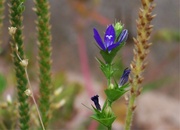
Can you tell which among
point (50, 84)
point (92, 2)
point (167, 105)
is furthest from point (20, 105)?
point (167, 105)

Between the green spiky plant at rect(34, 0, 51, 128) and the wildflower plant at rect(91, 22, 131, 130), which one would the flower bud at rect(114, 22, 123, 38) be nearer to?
the wildflower plant at rect(91, 22, 131, 130)

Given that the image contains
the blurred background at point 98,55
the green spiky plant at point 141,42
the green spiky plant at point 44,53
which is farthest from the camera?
the blurred background at point 98,55

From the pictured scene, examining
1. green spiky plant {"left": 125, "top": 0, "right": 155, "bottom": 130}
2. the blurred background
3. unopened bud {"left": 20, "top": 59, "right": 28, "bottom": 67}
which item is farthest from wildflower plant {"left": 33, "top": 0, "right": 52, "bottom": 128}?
the blurred background

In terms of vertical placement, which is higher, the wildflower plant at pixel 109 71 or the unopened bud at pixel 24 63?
the unopened bud at pixel 24 63

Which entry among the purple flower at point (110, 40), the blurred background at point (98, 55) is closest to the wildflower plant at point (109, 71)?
the purple flower at point (110, 40)

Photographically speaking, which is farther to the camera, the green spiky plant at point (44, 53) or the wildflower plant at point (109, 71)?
the green spiky plant at point (44, 53)

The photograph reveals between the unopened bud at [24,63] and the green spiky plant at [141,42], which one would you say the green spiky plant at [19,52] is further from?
the green spiky plant at [141,42]

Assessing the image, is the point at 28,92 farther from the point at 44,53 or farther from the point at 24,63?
the point at 44,53
